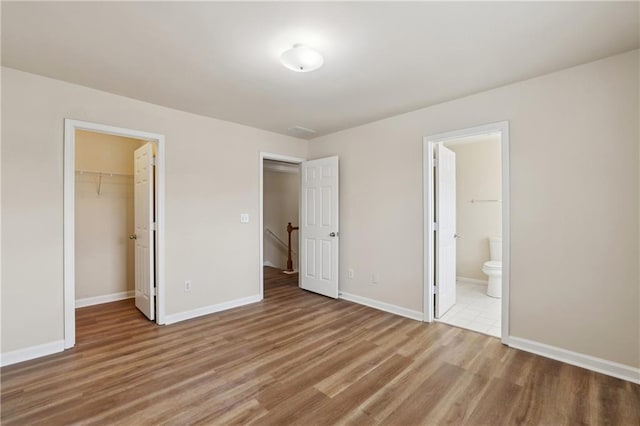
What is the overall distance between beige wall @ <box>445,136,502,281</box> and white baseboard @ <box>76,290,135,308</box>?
5.58 m

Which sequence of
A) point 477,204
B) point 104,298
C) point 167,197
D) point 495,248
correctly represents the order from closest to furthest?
1. point 167,197
2. point 104,298
3. point 495,248
4. point 477,204

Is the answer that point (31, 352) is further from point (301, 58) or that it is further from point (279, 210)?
point (279, 210)

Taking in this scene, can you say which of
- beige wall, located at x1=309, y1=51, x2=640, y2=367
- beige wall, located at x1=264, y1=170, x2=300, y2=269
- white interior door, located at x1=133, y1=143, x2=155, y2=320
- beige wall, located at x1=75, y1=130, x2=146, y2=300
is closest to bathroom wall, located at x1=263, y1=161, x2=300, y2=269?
beige wall, located at x1=264, y1=170, x2=300, y2=269

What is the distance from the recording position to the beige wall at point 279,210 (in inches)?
258

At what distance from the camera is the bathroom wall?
6547mm

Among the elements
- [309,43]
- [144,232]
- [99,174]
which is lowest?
[144,232]

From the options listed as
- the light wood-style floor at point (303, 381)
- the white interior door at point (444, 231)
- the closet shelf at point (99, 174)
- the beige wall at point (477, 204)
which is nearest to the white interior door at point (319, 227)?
the light wood-style floor at point (303, 381)

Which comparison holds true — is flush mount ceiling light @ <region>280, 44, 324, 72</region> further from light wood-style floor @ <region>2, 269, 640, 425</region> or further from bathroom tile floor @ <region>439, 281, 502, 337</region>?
bathroom tile floor @ <region>439, 281, 502, 337</region>

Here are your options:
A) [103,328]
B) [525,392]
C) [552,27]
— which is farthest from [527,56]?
[103,328]

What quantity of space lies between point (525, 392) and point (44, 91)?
468 centimetres

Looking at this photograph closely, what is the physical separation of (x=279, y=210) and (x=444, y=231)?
4.21 meters

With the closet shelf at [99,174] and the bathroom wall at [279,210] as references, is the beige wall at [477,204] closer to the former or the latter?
the bathroom wall at [279,210]

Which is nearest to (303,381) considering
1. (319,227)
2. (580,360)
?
(580,360)

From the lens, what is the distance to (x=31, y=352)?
2.52 meters
